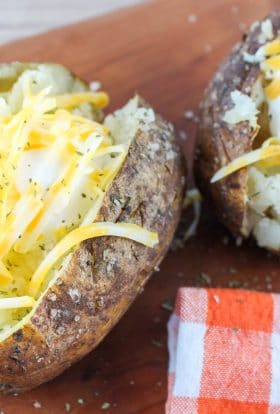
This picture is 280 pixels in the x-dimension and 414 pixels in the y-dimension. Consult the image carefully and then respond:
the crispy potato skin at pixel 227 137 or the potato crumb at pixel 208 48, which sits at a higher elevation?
the potato crumb at pixel 208 48

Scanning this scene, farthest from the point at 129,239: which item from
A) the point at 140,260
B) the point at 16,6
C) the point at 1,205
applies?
the point at 16,6

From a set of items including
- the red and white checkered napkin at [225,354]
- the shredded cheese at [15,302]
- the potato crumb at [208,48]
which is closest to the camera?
the shredded cheese at [15,302]

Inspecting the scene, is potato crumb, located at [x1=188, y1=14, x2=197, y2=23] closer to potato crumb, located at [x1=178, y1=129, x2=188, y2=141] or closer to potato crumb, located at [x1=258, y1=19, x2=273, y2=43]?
potato crumb, located at [x1=178, y1=129, x2=188, y2=141]

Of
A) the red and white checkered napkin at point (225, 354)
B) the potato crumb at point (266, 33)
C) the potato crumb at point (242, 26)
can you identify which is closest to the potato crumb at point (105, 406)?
the red and white checkered napkin at point (225, 354)

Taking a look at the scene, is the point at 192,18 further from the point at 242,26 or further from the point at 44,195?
the point at 44,195

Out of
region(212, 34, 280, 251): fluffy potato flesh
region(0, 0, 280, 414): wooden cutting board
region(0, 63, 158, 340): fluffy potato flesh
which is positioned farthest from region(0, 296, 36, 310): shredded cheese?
region(212, 34, 280, 251): fluffy potato flesh

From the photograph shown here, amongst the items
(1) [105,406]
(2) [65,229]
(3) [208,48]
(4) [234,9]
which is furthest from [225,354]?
A: (4) [234,9]

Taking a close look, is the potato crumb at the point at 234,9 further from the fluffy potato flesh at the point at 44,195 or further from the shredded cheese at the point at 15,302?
the shredded cheese at the point at 15,302
